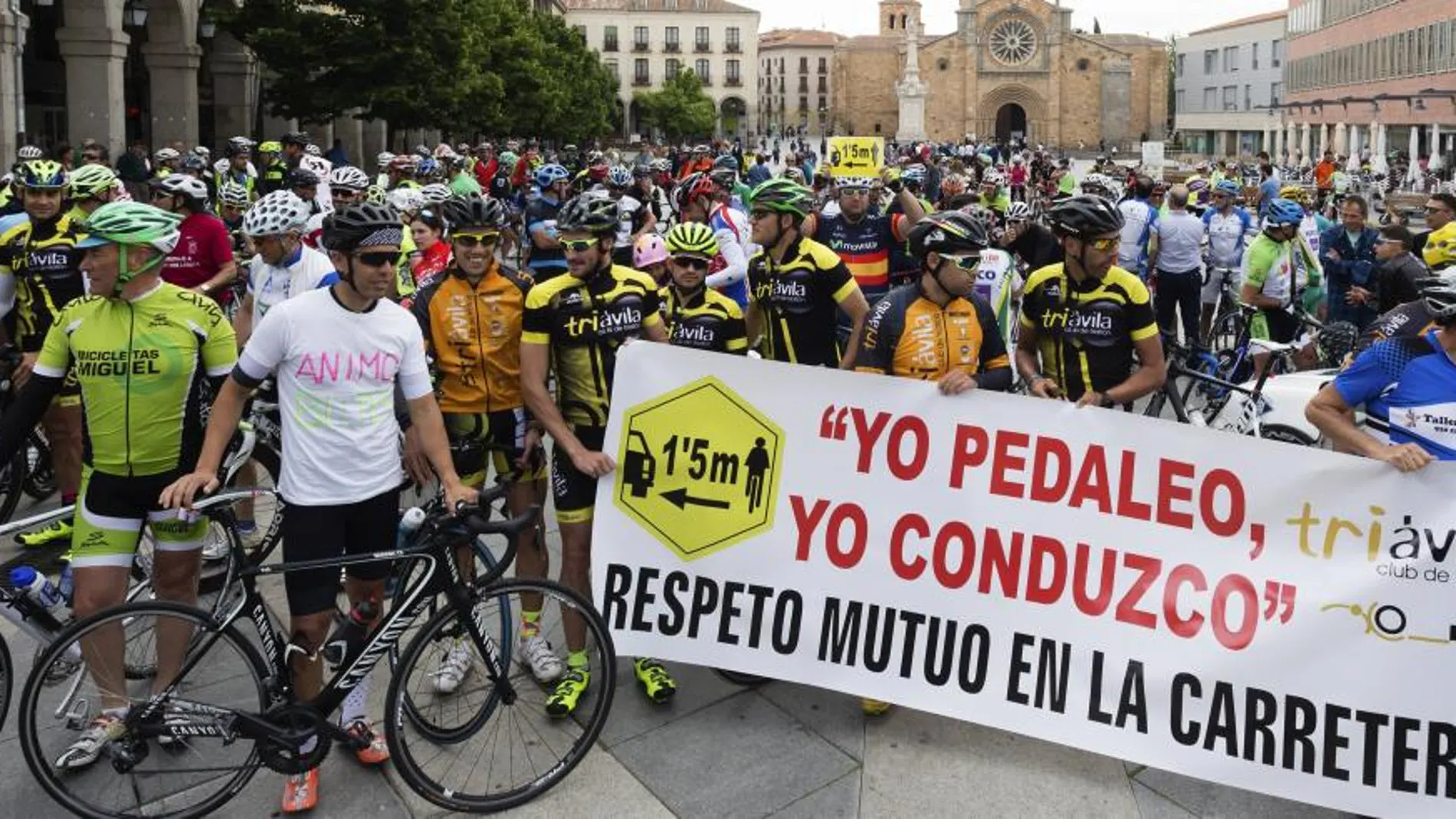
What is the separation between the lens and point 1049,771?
4457mm

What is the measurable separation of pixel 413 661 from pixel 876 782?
5.60ft

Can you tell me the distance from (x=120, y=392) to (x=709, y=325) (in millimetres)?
2291

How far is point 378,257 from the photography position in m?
4.06

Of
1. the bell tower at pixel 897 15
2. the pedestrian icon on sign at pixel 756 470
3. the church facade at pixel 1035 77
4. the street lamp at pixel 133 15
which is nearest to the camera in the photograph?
the pedestrian icon on sign at pixel 756 470

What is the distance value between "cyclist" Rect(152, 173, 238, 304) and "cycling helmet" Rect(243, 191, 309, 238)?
5.89ft

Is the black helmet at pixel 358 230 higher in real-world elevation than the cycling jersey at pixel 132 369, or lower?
higher

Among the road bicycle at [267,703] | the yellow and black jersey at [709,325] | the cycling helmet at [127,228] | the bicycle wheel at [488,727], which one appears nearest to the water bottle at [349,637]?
the road bicycle at [267,703]

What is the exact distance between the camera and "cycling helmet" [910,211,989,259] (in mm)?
4965

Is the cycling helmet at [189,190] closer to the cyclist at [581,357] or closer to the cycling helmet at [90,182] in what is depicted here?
the cycling helmet at [90,182]

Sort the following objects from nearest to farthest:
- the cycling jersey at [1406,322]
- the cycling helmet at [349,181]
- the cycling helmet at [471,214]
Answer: the cycling helmet at [471,214] → the cycling jersey at [1406,322] → the cycling helmet at [349,181]

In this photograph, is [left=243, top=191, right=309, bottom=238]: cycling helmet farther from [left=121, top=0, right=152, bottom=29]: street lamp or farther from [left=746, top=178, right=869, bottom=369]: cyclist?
[left=121, top=0, right=152, bottom=29]: street lamp

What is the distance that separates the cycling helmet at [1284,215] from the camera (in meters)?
9.64

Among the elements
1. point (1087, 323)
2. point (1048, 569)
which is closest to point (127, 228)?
point (1048, 569)

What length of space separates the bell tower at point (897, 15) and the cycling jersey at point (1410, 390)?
450 feet
